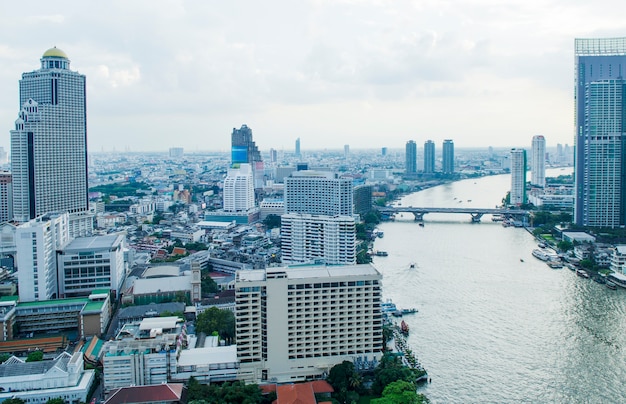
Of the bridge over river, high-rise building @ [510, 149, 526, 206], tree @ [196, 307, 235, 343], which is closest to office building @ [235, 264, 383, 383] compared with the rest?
tree @ [196, 307, 235, 343]

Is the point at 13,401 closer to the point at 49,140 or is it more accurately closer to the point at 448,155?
the point at 49,140

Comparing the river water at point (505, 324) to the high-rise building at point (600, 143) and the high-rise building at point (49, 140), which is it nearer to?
the high-rise building at point (600, 143)

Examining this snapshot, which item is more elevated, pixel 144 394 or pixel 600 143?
pixel 600 143

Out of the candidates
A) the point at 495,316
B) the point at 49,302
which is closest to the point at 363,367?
the point at 495,316

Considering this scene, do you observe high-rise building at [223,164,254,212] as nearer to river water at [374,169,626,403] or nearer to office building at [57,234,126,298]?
river water at [374,169,626,403]

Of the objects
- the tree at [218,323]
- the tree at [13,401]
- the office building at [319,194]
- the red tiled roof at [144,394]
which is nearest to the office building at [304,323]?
the red tiled roof at [144,394]

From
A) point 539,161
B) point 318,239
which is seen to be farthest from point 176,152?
point 318,239
